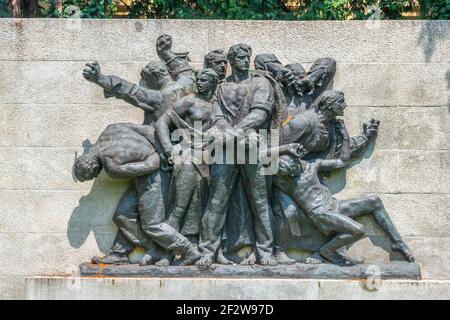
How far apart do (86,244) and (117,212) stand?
24.2 inches

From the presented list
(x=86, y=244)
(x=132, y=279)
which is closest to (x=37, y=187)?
(x=86, y=244)

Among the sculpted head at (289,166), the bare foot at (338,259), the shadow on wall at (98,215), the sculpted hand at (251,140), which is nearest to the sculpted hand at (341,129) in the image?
the sculpted head at (289,166)

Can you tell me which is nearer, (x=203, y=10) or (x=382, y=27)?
(x=382, y=27)

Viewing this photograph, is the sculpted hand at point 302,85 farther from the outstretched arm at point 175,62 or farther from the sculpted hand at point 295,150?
the outstretched arm at point 175,62

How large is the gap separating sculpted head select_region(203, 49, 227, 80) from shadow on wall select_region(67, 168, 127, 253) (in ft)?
5.55

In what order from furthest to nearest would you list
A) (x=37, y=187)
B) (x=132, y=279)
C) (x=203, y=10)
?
(x=203, y=10)
(x=37, y=187)
(x=132, y=279)

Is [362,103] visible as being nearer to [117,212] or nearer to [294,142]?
[294,142]

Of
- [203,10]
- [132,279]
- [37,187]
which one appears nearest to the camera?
[132,279]

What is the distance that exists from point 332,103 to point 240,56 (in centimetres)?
118

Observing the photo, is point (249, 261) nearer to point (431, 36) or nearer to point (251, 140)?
point (251, 140)

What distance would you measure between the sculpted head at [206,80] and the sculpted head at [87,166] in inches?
55.9

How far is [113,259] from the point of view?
33.9ft

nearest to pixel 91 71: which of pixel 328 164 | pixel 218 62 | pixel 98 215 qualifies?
pixel 218 62

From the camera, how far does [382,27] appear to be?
35.3ft
